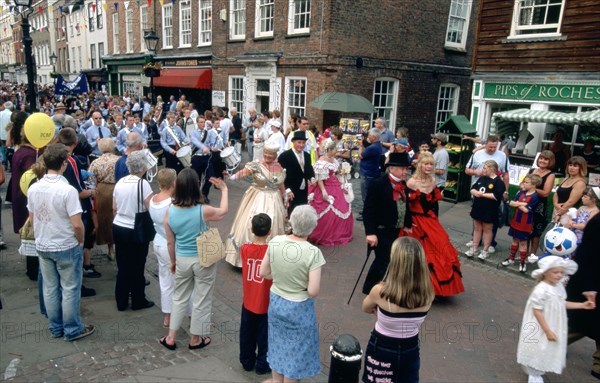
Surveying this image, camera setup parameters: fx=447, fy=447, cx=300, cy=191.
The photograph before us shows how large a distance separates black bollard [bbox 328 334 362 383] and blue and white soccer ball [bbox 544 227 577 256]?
3.10 metres

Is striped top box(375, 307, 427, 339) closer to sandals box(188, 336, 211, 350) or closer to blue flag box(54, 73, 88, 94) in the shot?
sandals box(188, 336, 211, 350)

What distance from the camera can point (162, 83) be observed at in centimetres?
2295

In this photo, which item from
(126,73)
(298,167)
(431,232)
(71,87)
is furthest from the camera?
(126,73)

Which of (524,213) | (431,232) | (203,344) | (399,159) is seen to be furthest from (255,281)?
(524,213)

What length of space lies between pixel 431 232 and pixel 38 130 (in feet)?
16.3

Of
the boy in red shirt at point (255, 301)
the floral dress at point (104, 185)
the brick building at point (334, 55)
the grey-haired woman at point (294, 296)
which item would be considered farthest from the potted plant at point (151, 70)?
the grey-haired woman at point (294, 296)

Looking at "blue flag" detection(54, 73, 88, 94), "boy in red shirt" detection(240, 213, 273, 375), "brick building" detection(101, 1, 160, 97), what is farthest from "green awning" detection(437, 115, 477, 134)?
"brick building" detection(101, 1, 160, 97)

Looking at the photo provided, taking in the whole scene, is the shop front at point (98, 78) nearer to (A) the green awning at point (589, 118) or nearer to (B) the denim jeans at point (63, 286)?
(A) the green awning at point (589, 118)

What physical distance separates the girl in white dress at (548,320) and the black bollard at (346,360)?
6.26 feet

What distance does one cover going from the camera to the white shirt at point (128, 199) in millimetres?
4711

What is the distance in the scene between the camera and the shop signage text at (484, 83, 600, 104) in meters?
9.57

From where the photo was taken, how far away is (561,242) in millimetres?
4742

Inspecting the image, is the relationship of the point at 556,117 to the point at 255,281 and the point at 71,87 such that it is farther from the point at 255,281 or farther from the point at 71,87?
the point at 71,87

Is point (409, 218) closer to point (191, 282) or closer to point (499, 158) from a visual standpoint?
point (191, 282)
